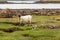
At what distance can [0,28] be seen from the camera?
24203 millimetres

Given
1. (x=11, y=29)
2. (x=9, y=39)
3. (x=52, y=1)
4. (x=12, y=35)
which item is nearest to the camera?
(x=9, y=39)

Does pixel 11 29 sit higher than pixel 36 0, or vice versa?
pixel 11 29

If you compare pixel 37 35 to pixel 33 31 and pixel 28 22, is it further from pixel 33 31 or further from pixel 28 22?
pixel 28 22

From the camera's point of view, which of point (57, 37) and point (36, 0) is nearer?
point (57, 37)

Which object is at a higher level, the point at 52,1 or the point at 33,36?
the point at 33,36

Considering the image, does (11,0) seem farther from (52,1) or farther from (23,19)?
(23,19)

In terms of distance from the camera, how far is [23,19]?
27.2 m

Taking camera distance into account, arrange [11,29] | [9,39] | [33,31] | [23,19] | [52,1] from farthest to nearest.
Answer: [52,1], [23,19], [11,29], [33,31], [9,39]

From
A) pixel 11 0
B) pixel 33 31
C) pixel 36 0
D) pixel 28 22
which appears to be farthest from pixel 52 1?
pixel 33 31

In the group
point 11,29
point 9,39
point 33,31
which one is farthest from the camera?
point 11,29

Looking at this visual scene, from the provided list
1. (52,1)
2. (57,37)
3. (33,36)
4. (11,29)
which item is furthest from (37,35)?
(52,1)

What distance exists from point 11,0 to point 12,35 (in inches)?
2393

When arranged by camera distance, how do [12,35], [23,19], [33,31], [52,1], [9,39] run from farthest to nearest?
[52,1], [23,19], [33,31], [12,35], [9,39]

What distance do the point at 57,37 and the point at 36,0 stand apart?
2410 inches
